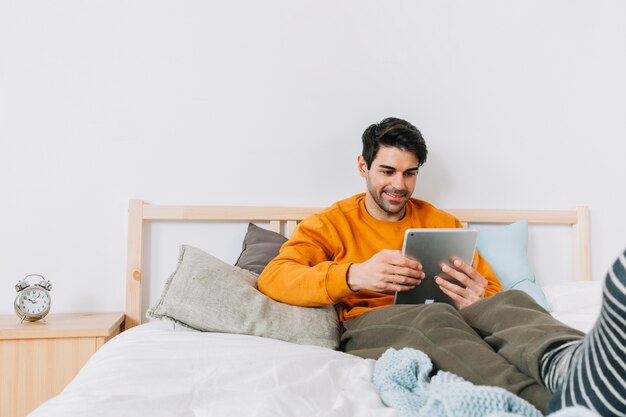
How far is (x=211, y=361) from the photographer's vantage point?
826 millimetres

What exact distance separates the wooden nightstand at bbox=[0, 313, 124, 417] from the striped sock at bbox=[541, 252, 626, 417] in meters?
1.13

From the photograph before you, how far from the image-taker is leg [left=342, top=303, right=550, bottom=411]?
66 cm

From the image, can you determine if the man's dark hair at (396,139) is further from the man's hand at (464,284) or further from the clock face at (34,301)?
the clock face at (34,301)

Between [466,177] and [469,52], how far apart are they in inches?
17.9

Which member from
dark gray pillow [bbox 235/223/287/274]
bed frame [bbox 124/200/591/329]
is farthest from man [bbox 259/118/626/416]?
bed frame [bbox 124/200/591/329]

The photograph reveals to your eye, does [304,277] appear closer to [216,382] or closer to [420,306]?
[420,306]

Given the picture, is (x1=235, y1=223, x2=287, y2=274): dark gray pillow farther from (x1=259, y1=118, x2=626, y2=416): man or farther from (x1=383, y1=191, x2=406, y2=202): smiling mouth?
(x1=383, y1=191, x2=406, y2=202): smiling mouth

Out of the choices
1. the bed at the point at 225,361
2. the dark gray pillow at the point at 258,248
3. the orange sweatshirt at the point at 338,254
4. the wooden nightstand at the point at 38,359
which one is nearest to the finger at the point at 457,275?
the orange sweatshirt at the point at 338,254

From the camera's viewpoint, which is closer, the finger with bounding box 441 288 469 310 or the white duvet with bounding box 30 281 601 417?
the white duvet with bounding box 30 281 601 417

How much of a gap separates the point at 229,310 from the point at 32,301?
2.15ft

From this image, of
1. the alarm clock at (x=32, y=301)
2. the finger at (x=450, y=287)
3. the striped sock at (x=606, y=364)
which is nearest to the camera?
the striped sock at (x=606, y=364)

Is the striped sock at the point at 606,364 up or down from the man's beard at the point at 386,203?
down

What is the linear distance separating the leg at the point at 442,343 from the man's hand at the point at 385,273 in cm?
7

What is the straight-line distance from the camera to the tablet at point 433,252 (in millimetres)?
1160
